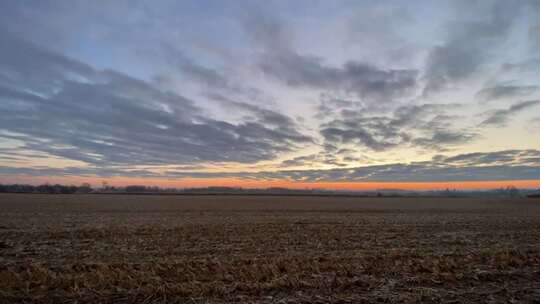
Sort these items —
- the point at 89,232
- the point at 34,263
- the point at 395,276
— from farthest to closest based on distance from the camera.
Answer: the point at 89,232
the point at 34,263
the point at 395,276

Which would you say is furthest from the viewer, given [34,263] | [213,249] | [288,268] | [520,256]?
[213,249]

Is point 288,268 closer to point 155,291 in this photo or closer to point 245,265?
point 245,265

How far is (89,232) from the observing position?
1703 centimetres

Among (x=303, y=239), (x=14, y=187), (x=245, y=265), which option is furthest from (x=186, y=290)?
(x=14, y=187)

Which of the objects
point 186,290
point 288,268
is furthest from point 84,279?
point 288,268

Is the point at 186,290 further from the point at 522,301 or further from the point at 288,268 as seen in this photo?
the point at 522,301

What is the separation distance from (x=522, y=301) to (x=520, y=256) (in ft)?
19.6

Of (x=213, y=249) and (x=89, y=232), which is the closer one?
(x=213, y=249)

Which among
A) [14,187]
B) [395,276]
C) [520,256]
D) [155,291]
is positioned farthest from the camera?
[14,187]

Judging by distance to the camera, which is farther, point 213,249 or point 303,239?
point 303,239

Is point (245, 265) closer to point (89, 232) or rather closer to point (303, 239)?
point (303, 239)

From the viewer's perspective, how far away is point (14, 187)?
144 meters

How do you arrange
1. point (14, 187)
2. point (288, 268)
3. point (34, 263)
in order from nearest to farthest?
1. point (288, 268)
2. point (34, 263)
3. point (14, 187)

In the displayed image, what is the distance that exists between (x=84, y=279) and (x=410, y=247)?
1296cm
